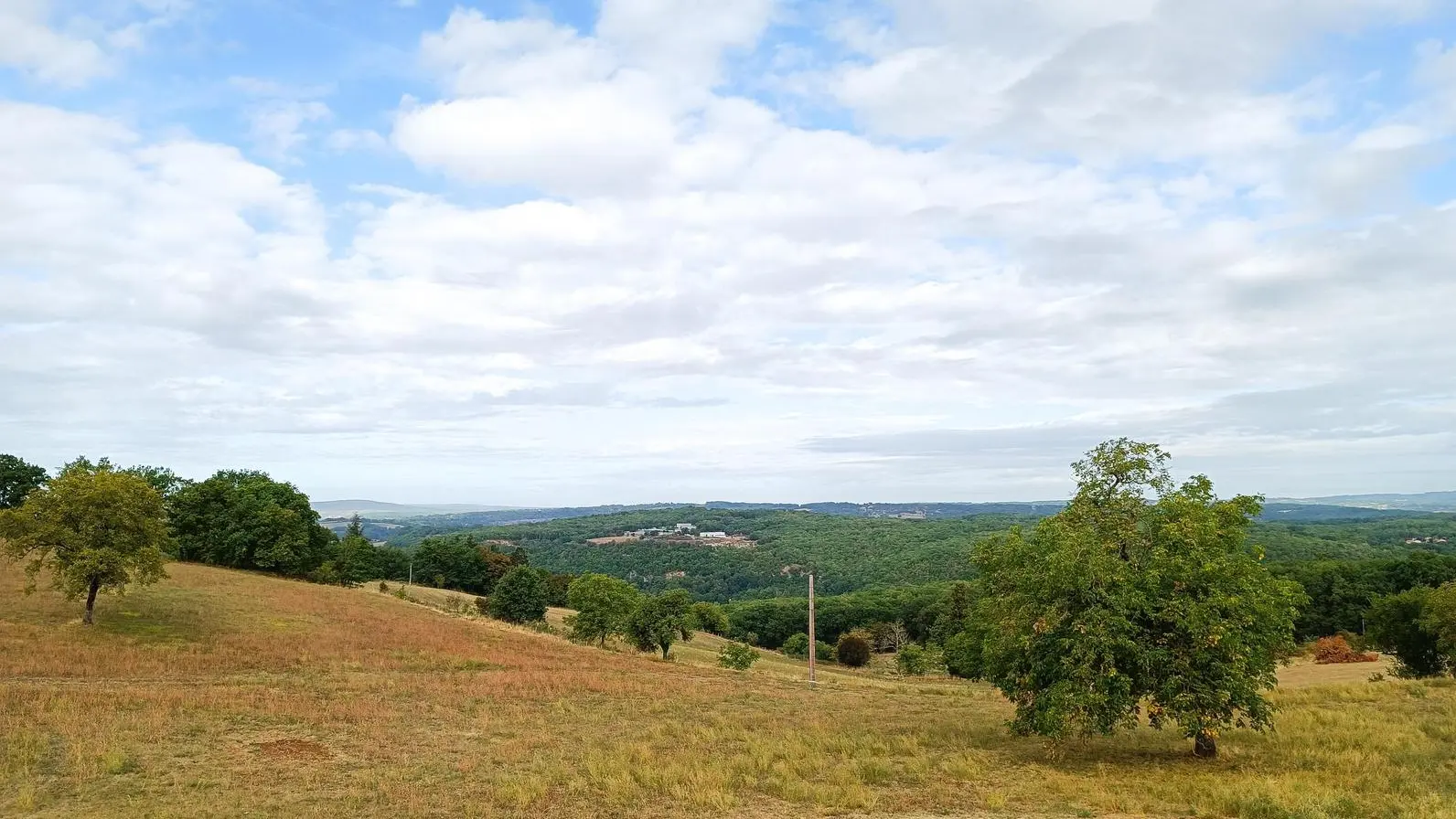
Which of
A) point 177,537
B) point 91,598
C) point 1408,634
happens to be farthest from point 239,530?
point 1408,634

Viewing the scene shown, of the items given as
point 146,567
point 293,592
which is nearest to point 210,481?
point 293,592

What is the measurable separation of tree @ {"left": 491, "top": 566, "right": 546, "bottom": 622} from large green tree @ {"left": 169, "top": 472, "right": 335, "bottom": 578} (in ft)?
67.6

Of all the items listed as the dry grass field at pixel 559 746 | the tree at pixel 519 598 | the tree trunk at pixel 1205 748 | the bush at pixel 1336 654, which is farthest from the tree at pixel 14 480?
the bush at pixel 1336 654

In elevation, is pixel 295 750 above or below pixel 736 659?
above

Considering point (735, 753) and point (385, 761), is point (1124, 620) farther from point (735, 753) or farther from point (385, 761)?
point (385, 761)

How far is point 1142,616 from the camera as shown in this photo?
755 inches

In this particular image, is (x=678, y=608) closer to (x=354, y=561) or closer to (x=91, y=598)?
(x=91, y=598)

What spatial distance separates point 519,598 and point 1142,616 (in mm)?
81493

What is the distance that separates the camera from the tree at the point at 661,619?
5688 cm

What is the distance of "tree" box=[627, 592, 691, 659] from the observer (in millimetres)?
→ 56875

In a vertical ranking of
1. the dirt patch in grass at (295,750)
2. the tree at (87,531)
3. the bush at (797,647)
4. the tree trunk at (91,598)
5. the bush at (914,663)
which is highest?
the tree at (87,531)

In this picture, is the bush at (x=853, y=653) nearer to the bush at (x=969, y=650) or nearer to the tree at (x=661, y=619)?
the tree at (x=661, y=619)

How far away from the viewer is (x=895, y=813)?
15742 millimetres

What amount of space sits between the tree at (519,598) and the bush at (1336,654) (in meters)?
73.1
